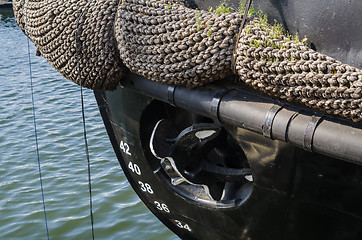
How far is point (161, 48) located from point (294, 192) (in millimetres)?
942

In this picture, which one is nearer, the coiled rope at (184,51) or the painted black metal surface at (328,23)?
the coiled rope at (184,51)

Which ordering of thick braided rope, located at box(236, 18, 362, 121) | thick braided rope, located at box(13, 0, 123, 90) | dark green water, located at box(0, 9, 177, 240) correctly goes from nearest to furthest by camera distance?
thick braided rope, located at box(236, 18, 362, 121), thick braided rope, located at box(13, 0, 123, 90), dark green water, located at box(0, 9, 177, 240)

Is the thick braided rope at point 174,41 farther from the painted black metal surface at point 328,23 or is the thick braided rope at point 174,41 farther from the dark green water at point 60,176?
the dark green water at point 60,176

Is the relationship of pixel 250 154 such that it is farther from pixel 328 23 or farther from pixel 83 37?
pixel 83 37

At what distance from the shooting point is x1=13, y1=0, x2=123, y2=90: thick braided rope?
289 cm

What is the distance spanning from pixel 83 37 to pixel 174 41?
2.06 ft

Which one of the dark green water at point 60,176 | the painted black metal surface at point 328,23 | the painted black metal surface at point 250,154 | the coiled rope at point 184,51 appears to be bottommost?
the dark green water at point 60,176

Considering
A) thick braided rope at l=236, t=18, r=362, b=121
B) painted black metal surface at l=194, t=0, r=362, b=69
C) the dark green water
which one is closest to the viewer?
thick braided rope at l=236, t=18, r=362, b=121

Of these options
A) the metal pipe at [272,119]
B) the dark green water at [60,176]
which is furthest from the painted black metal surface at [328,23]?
the dark green water at [60,176]

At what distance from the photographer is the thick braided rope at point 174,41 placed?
2422mm

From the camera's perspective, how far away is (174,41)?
2.57m

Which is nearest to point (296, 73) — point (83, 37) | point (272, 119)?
point (272, 119)

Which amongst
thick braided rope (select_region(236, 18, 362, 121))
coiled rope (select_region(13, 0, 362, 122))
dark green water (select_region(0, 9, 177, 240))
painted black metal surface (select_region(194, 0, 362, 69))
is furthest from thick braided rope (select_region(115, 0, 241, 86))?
dark green water (select_region(0, 9, 177, 240))

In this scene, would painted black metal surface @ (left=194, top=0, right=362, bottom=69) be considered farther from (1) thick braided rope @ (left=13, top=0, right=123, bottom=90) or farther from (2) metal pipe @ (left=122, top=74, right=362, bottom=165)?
(1) thick braided rope @ (left=13, top=0, right=123, bottom=90)
